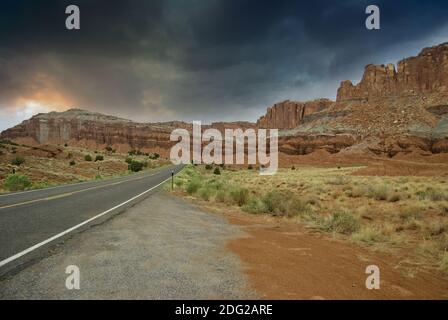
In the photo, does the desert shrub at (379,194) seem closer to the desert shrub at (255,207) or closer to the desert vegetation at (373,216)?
the desert vegetation at (373,216)

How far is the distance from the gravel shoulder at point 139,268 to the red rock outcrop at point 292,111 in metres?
172

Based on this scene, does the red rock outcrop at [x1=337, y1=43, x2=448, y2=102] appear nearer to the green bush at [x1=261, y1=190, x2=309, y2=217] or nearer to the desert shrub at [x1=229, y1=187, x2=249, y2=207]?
the desert shrub at [x1=229, y1=187, x2=249, y2=207]

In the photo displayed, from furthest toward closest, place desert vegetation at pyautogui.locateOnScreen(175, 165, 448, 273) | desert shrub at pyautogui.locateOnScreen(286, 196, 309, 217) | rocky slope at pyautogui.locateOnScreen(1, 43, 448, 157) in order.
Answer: rocky slope at pyautogui.locateOnScreen(1, 43, 448, 157) → desert shrub at pyautogui.locateOnScreen(286, 196, 309, 217) → desert vegetation at pyautogui.locateOnScreen(175, 165, 448, 273)

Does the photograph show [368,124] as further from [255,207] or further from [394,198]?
[255,207]

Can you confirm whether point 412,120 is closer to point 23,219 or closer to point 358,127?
point 358,127

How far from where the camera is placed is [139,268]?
194 inches

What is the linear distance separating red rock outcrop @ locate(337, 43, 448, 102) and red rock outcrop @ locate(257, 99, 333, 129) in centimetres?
3654

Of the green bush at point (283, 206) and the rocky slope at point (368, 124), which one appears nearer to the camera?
the green bush at point (283, 206)

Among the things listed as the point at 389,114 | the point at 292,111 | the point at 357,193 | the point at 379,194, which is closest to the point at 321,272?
the point at 379,194

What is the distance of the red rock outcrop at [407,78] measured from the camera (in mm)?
117938

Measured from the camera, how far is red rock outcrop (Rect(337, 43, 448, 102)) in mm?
117938

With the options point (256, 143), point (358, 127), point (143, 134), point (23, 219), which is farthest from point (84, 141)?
point (23, 219)

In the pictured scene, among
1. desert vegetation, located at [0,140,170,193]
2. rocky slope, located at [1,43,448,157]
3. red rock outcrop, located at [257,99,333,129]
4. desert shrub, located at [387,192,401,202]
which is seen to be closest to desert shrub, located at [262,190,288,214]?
desert shrub, located at [387,192,401,202]

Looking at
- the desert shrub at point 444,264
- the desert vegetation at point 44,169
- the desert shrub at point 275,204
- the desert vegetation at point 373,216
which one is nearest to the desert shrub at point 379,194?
the desert vegetation at point 373,216
